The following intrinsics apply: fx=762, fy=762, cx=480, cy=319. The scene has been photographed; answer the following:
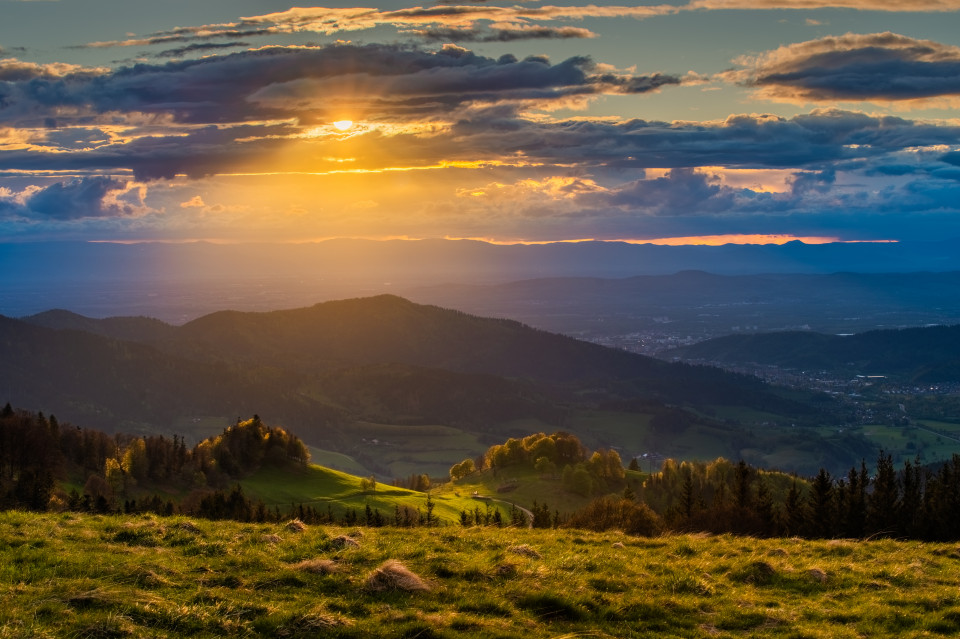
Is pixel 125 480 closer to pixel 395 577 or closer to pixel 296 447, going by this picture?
pixel 296 447

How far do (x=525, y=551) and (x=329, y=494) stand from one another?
112m

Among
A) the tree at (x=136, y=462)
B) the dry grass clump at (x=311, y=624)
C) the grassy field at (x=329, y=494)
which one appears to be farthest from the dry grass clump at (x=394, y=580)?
the tree at (x=136, y=462)

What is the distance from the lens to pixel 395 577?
19.4 metres

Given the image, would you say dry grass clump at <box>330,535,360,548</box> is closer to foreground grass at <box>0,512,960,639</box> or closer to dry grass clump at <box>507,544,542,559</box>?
foreground grass at <box>0,512,960,639</box>

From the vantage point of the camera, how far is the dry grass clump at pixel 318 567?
20250mm

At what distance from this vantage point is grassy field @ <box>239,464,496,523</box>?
119950 millimetres

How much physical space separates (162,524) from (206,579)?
7294mm

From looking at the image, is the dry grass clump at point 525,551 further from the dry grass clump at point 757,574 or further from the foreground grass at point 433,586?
the dry grass clump at point 757,574

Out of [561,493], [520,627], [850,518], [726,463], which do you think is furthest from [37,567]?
[726,463]

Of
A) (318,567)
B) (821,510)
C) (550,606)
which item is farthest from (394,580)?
(821,510)

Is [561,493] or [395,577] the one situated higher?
[395,577]

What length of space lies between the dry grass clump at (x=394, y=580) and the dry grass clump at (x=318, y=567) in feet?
4.54

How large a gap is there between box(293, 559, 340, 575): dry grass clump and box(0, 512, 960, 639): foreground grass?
0.04 meters

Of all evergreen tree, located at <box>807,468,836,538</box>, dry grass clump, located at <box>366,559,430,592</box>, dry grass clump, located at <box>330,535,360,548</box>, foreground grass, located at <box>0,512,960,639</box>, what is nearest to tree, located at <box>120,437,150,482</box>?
evergreen tree, located at <box>807,468,836,538</box>
